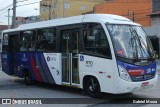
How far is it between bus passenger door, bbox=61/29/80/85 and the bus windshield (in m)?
1.78

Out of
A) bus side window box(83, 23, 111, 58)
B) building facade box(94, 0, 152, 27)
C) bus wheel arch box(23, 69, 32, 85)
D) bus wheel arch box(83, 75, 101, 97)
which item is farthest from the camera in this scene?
building facade box(94, 0, 152, 27)

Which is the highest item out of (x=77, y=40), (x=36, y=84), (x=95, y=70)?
(x=77, y=40)

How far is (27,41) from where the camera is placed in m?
15.7

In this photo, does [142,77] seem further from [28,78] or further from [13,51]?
[13,51]

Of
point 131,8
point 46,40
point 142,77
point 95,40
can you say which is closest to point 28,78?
point 46,40

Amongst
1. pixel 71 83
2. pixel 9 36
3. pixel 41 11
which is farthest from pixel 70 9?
pixel 71 83

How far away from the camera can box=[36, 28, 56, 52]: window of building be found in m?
13.5

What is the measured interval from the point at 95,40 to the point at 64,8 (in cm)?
7138

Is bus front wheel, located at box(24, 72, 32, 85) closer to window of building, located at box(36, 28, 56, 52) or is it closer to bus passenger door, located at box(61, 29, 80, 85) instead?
window of building, located at box(36, 28, 56, 52)

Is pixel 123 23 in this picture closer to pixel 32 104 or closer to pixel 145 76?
pixel 145 76

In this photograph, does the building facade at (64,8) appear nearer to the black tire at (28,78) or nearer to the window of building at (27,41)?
the window of building at (27,41)

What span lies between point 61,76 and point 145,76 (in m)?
3.58

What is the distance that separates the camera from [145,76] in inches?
424

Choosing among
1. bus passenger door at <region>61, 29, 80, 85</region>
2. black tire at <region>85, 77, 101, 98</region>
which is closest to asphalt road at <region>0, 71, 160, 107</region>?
black tire at <region>85, 77, 101, 98</region>
